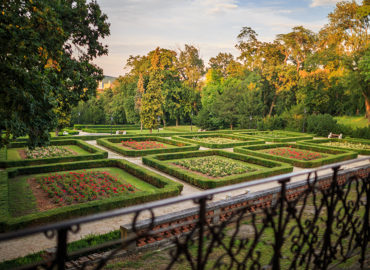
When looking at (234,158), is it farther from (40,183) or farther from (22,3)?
(22,3)

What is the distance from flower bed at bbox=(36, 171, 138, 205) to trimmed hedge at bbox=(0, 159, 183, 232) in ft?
3.20

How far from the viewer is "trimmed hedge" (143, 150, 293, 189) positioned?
35.1 feet

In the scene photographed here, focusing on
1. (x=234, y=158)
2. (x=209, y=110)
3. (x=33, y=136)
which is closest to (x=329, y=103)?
(x=209, y=110)

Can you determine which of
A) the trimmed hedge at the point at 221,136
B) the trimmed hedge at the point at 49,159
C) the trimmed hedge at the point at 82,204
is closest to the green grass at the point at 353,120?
the trimmed hedge at the point at 221,136

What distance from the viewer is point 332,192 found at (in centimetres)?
273

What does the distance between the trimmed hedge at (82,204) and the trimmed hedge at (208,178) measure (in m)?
1.25

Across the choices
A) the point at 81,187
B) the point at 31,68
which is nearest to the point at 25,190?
the point at 81,187

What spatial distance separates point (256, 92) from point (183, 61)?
16823 mm

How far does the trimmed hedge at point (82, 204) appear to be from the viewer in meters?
6.82

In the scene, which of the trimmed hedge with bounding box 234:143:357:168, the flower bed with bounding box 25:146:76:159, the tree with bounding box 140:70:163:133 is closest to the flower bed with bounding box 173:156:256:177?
the trimmed hedge with bounding box 234:143:357:168

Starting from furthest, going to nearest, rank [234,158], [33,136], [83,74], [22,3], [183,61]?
[183,61] → [234,158] → [83,74] → [33,136] → [22,3]

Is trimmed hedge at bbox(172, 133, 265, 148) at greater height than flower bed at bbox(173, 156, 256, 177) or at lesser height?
greater

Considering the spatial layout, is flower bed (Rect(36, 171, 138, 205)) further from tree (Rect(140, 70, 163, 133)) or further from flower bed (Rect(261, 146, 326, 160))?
tree (Rect(140, 70, 163, 133))

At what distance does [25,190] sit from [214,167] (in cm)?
820
